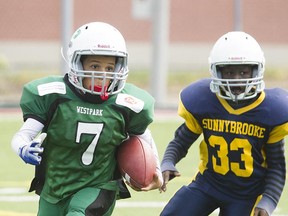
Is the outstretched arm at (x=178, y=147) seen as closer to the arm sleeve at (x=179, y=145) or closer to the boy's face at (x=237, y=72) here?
the arm sleeve at (x=179, y=145)

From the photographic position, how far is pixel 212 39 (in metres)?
18.0

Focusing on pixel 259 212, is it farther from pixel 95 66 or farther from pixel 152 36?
pixel 152 36

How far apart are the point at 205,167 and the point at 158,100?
797 centimetres

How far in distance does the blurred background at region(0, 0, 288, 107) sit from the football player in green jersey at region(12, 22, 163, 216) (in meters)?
7.83

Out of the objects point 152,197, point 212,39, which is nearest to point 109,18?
point 212,39

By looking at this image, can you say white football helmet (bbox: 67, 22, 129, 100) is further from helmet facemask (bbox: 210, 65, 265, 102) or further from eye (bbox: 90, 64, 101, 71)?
helmet facemask (bbox: 210, 65, 265, 102)

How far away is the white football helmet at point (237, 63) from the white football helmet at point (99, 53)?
51 cm

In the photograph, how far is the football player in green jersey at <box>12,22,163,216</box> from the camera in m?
4.77

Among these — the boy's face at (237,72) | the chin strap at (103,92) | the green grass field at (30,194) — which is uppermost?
the boy's face at (237,72)

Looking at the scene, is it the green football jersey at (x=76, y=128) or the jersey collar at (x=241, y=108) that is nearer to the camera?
the green football jersey at (x=76, y=128)

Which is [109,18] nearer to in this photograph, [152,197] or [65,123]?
[152,197]

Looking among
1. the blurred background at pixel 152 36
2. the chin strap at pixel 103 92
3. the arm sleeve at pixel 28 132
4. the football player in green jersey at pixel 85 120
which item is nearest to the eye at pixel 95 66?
the football player in green jersey at pixel 85 120

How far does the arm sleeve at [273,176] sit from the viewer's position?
16.1 feet

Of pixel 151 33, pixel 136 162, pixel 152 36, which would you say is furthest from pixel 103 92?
pixel 151 33
